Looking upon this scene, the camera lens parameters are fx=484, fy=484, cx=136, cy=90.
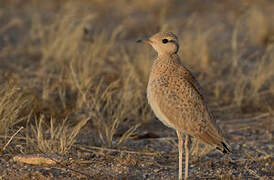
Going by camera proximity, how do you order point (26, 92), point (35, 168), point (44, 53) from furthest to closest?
point (44, 53), point (26, 92), point (35, 168)

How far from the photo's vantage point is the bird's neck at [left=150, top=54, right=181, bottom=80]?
3.42 metres

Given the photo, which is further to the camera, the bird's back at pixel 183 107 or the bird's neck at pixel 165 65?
the bird's neck at pixel 165 65

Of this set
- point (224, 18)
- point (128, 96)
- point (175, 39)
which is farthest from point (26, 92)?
point (224, 18)

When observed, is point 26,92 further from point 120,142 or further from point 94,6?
point 94,6

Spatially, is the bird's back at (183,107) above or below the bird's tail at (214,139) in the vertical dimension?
above

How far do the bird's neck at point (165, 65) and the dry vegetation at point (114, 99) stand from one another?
763 millimetres

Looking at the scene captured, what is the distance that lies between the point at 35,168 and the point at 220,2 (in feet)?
29.8

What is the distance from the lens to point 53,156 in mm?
3617

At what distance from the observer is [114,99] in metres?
5.35

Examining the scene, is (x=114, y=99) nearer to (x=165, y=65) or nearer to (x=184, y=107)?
(x=165, y=65)

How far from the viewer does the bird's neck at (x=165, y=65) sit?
3.42m

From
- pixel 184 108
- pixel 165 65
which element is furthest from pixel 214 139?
pixel 165 65

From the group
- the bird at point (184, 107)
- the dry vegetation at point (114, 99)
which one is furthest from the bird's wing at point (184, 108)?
the dry vegetation at point (114, 99)

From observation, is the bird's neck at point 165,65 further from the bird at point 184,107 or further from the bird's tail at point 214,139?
the bird's tail at point 214,139
